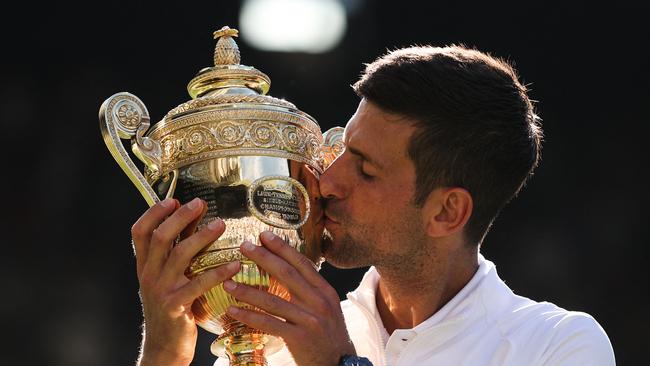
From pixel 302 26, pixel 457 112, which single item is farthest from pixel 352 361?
pixel 302 26

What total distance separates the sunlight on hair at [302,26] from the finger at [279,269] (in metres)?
3.50

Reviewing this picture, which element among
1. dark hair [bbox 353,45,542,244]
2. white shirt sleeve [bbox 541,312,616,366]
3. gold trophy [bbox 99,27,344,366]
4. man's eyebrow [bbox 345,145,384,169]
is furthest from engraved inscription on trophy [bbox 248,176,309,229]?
white shirt sleeve [bbox 541,312,616,366]

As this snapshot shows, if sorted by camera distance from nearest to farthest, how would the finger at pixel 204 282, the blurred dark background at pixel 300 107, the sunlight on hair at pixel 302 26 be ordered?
the finger at pixel 204 282 < the blurred dark background at pixel 300 107 < the sunlight on hair at pixel 302 26

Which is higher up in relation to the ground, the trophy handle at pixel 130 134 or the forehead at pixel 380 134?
the trophy handle at pixel 130 134

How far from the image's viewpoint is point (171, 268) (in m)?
2.43

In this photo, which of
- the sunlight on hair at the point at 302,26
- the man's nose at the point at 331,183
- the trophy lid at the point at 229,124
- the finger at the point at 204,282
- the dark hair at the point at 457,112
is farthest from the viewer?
the sunlight on hair at the point at 302,26

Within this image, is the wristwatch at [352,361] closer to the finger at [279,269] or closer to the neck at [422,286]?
the finger at [279,269]

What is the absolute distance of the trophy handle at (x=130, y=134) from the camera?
2510 mm

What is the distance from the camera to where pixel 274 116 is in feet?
8.30

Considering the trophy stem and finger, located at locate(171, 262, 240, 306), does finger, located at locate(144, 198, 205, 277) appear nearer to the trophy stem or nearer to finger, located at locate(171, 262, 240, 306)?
finger, located at locate(171, 262, 240, 306)

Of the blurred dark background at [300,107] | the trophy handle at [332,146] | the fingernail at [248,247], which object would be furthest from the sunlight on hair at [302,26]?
the fingernail at [248,247]

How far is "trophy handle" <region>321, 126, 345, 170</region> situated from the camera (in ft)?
8.91

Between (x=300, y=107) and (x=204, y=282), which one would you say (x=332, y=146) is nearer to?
(x=204, y=282)

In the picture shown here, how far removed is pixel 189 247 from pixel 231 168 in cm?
19
